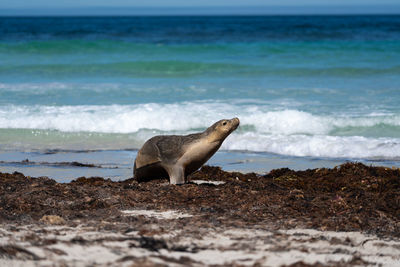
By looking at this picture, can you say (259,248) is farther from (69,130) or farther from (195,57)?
(195,57)

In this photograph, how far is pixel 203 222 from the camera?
5027 mm

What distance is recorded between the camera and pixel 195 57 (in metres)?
25.9

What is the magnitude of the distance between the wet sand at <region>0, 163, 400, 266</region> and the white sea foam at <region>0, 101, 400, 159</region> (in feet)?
10.1

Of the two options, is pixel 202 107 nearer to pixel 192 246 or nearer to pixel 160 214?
pixel 160 214

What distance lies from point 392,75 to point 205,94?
629 cm

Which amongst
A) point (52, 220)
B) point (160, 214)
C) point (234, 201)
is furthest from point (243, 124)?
point (52, 220)

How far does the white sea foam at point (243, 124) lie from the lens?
1034cm

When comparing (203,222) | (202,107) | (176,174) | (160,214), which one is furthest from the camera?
(202,107)

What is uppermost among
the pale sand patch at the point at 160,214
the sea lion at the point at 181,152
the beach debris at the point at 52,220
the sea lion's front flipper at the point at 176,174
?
the sea lion at the point at 181,152

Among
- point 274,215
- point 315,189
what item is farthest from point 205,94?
point 274,215

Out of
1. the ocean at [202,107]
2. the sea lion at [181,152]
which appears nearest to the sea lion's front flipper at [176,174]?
the sea lion at [181,152]

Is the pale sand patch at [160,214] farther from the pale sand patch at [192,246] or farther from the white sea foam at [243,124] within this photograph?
the white sea foam at [243,124]

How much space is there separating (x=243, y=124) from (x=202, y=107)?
1.80 metres

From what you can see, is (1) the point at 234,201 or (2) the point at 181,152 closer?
(1) the point at 234,201
